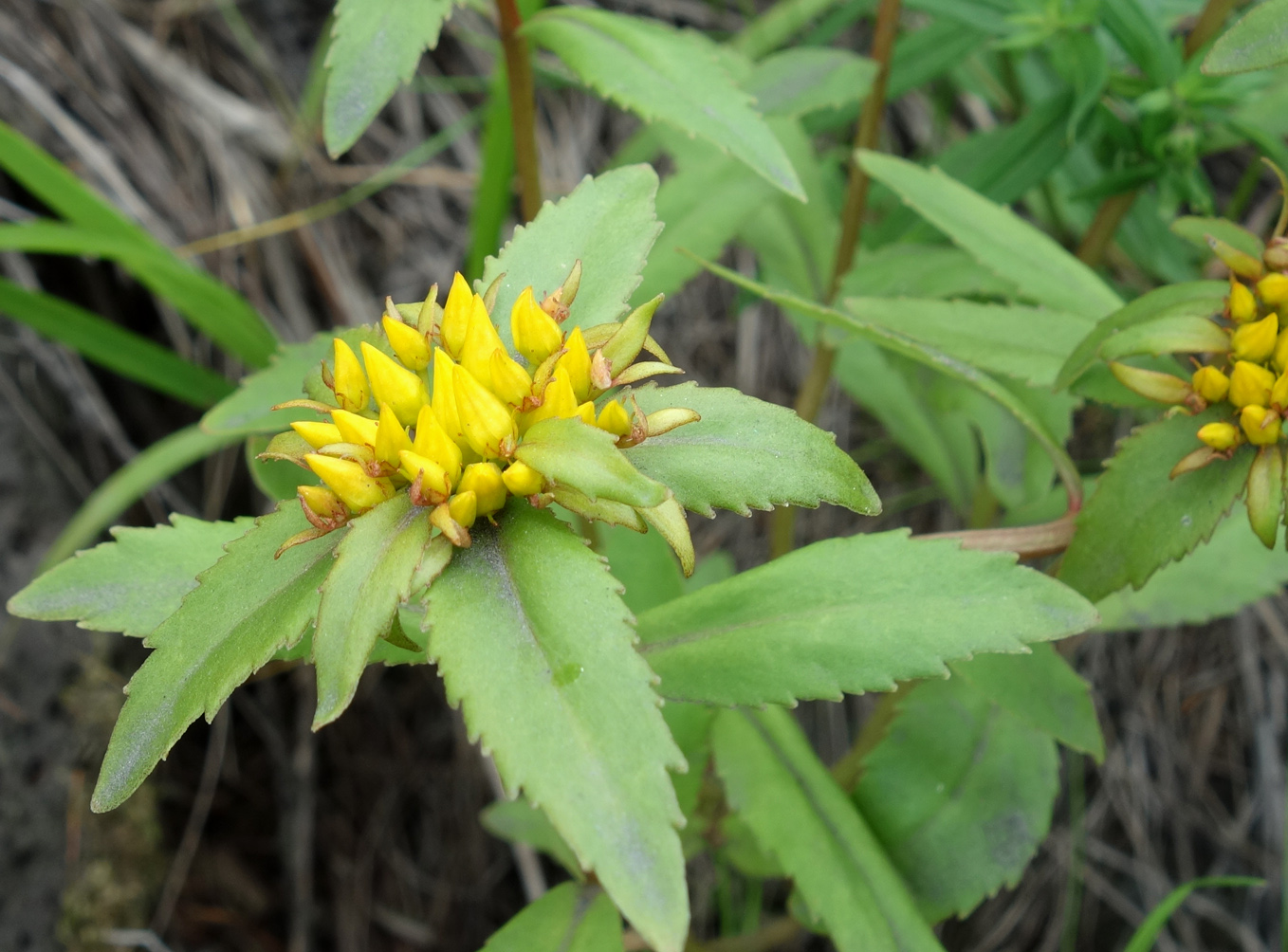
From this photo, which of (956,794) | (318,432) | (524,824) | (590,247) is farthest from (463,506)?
(524,824)

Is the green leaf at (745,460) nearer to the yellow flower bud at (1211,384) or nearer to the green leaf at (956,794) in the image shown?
the yellow flower bud at (1211,384)

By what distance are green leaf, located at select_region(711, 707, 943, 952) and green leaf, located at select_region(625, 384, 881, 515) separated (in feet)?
1.05

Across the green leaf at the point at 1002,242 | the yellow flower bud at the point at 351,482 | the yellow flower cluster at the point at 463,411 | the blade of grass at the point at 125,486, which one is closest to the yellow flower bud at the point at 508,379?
the yellow flower cluster at the point at 463,411

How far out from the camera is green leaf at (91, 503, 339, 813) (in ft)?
2.19

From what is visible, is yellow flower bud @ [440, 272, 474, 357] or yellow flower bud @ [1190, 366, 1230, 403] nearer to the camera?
yellow flower bud @ [440, 272, 474, 357]

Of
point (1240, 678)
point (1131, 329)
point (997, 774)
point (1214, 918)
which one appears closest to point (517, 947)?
point (997, 774)

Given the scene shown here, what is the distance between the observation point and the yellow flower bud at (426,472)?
26.3 inches

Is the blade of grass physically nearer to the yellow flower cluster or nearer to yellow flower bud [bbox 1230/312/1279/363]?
the yellow flower cluster

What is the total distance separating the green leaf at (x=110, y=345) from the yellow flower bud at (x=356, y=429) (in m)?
1.03

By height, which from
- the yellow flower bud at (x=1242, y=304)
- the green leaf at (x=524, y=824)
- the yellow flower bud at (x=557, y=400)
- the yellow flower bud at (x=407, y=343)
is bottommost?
the green leaf at (x=524, y=824)

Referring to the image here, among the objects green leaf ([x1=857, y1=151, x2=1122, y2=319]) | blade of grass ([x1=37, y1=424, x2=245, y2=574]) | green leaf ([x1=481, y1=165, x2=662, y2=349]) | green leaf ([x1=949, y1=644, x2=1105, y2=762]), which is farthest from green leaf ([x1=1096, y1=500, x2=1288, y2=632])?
blade of grass ([x1=37, y1=424, x2=245, y2=574])

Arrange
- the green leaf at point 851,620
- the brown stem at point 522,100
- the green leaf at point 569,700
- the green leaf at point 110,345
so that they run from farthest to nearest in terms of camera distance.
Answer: the green leaf at point 110,345 < the brown stem at point 522,100 < the green leaf at point 851,620 < the green leaf at point 569,700

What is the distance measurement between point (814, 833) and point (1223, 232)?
2.31 feet

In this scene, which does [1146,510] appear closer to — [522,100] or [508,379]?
[508,379]
